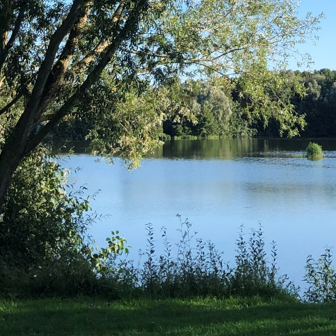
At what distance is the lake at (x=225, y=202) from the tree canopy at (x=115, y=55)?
2530mm

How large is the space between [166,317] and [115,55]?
3028mm

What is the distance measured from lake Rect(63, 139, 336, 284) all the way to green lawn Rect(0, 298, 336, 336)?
12.6 ft

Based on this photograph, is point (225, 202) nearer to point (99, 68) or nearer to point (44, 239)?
point (44, 239)

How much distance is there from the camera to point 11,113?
7465 millimetres

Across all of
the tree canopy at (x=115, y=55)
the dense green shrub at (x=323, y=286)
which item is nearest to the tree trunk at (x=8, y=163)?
the tree canopy at (x=115, y=55)

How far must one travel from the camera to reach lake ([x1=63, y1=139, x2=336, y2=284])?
11039 mm

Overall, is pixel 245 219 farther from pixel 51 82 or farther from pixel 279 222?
pixel 51 82

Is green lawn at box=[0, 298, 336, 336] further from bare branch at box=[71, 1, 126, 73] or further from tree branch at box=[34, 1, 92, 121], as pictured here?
bare branch at box=[71, 1, 126, 73]

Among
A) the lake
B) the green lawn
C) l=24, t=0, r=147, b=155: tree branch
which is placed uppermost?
l=24, t=0, r=147, b=155: tree branch

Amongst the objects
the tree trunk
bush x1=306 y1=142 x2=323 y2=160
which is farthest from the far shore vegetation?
bush x1=306 y1=142 x2=323 y2=160

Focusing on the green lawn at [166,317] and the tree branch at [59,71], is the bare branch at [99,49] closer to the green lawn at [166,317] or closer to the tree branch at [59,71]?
the tree branch at [59,71]

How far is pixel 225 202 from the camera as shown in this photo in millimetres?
16266

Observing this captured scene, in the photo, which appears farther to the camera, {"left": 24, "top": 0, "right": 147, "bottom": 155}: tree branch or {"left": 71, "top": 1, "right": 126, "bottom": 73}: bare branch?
{"left": 71, "top": 1, "right": 126, "bottom": 73}: bare branch

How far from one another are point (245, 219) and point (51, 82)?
8.65 m
